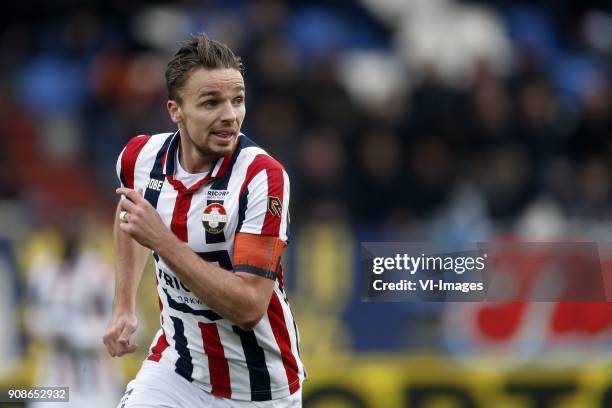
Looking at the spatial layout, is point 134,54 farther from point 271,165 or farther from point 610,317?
point 271,165

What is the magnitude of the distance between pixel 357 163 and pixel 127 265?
5.03m

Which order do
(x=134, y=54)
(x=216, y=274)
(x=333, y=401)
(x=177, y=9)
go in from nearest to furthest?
(x=216, y=274)
(x=333, y=401)
(x=134, y=54)
(x=177, y=9)

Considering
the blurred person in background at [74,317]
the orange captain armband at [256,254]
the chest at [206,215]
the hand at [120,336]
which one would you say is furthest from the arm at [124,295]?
the blurred person in background at [74,317]

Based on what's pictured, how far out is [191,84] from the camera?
15.0ft

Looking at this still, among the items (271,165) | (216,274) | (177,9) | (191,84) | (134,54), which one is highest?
(177,9)

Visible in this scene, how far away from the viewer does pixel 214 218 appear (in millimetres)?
4551

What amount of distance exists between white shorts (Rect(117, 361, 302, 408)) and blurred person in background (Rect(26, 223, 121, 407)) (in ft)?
12.0

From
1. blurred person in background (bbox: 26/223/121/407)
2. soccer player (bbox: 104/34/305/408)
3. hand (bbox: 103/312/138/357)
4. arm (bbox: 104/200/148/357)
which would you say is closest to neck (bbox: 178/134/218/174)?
soccer player (bbox: 104/34/305/408)

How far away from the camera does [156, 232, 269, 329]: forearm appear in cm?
429

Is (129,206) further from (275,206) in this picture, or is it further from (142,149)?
(142,149)

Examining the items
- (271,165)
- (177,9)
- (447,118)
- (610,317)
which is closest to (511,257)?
(610,317)

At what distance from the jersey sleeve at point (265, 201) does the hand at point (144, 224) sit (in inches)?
14.0

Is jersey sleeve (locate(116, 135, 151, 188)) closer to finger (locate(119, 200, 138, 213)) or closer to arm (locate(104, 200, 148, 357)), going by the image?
arm (locate(104, 200, 148, 357))

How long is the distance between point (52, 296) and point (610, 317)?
4122mm
